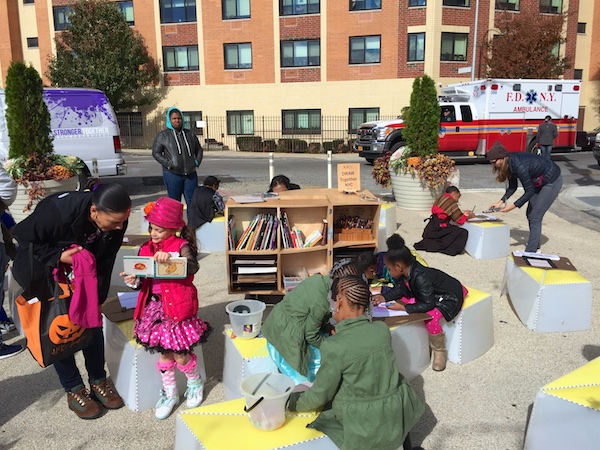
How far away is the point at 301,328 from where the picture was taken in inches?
141

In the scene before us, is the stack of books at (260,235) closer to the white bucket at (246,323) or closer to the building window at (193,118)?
the white bucket at (246,323)

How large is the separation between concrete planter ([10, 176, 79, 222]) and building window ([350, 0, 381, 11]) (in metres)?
22.4

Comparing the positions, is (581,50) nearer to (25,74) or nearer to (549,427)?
(25,74)

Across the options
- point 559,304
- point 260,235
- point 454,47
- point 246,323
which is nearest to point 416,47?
point 454,47

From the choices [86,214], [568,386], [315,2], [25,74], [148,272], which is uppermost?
[315,2]

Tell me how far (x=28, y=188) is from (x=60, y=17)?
A: 86.4 feet

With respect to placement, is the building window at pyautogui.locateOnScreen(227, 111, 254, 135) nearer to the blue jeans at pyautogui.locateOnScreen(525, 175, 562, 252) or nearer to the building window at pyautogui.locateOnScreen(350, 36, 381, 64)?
the building window at pyautogui.locateOnScreen(350, 36, 381, 64)

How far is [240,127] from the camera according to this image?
30.4 metres

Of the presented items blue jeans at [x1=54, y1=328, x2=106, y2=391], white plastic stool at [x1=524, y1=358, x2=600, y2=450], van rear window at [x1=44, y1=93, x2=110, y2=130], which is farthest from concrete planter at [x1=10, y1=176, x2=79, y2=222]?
white plastic stool at [x1=524, y1=358, x2=600, y2=450]

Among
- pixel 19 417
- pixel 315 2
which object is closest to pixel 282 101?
pixel 315 2

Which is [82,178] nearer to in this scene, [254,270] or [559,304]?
[254,270]

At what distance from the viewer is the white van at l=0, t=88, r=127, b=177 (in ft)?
37.4

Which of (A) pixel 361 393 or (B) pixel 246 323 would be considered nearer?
(A) pixel 361 393

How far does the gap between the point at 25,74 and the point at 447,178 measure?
7.90 m
